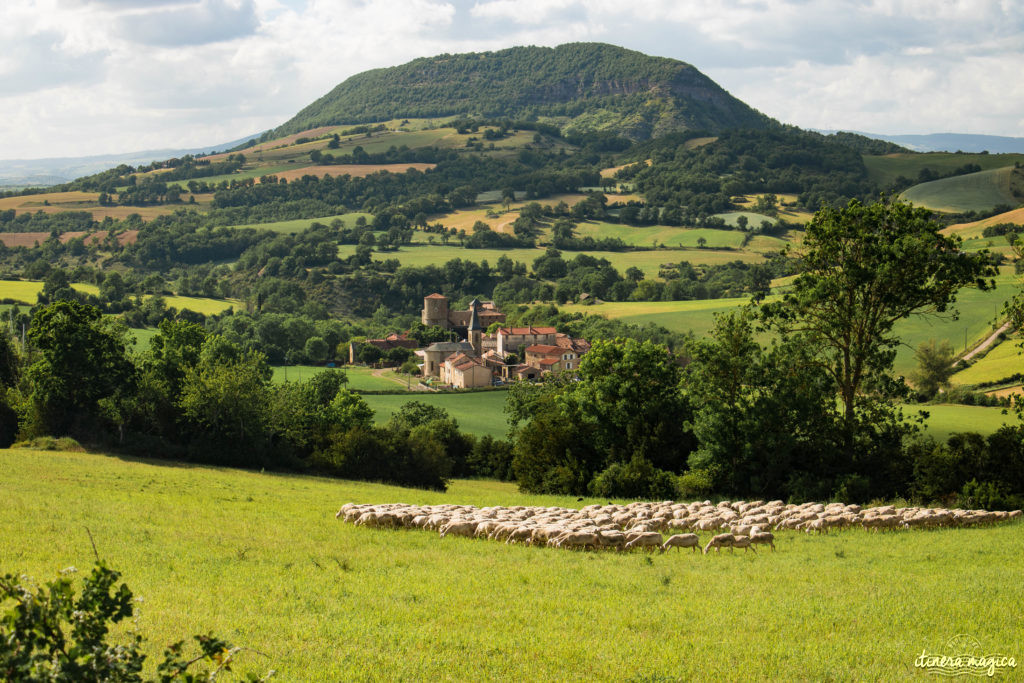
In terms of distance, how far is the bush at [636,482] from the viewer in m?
36.2

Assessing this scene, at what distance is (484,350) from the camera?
131m

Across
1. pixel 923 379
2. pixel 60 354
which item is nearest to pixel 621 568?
pixel 60 354

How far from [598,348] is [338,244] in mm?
165935

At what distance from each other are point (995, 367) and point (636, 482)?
46031mm

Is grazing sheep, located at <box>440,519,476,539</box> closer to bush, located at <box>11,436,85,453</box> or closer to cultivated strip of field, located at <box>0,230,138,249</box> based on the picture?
bush, located at <box>11,436,85,453</box>

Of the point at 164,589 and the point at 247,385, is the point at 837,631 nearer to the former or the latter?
the point at 164,589

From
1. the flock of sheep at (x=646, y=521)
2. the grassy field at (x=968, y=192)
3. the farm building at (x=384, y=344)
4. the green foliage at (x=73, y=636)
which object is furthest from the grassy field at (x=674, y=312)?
the green foliage at (x=73, y=636)

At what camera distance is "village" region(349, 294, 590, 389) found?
107000 mm

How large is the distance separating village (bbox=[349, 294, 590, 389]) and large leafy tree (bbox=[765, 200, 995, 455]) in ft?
220

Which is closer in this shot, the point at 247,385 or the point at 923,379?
the point at 247,385

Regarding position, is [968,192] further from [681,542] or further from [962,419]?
[681,542]

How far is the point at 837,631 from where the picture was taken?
13.3 metres

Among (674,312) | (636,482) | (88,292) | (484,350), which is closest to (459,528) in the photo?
(636,482)

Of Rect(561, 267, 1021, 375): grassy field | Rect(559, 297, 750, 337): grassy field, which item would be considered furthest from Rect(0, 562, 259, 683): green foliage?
Rect(559, 297, 750, 337): grassy field
